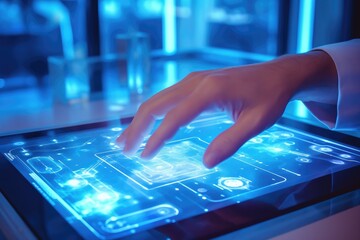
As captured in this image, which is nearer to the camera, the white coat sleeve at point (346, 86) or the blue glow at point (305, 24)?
the white coat sleeve at point (346, 86)

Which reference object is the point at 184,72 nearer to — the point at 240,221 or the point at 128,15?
the point at 128,15

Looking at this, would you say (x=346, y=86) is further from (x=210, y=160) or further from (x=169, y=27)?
(x=169, y=27)

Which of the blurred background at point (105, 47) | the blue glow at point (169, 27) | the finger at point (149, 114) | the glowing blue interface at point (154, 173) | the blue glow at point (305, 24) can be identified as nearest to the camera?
the glowing blue interface at point (154, 173)

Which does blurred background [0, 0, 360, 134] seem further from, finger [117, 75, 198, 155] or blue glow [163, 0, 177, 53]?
finger [117, 75, 198, 155]

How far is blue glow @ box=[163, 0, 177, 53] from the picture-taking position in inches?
60.6

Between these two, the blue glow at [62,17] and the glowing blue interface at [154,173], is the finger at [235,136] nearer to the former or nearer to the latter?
the glowing blue interface at [154,173]

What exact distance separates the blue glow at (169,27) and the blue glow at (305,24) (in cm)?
45

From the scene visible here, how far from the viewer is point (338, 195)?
0.56 meters

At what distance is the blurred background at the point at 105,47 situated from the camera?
116cm

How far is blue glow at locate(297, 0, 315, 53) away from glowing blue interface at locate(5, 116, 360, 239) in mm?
704

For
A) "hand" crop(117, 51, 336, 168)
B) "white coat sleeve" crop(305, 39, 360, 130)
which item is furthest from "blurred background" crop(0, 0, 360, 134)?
"hand" crop(117, 51, 336, 168)

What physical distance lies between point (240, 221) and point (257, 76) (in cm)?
25

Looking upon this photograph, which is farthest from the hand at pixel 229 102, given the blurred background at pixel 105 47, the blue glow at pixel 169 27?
the blue glow at pixel 169 27

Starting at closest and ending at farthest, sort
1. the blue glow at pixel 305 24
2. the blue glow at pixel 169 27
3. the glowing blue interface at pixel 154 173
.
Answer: the glowing blue interface at pixel 154 173 → the blue glow at pixel 305 24 → the blue glow at pixel 169 27
